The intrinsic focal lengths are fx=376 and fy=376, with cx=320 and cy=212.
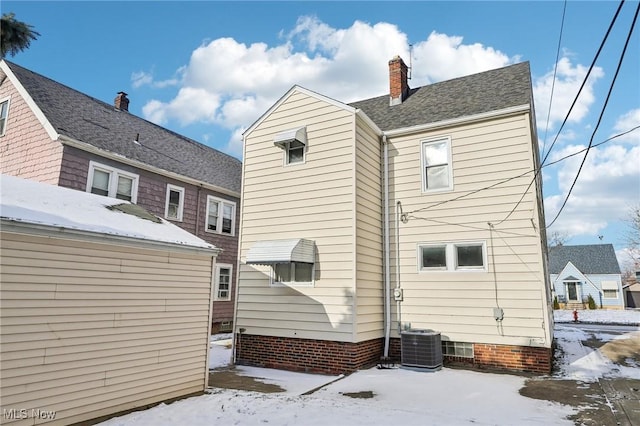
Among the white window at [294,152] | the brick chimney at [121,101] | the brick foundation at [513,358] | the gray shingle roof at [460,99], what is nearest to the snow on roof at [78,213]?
the white window at [294,152]

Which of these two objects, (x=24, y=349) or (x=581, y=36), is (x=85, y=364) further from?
(x=581, y=36)

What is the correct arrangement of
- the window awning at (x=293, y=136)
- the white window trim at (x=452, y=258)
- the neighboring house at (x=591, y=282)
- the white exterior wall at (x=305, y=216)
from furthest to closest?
the neighboring house at (x=591, y=282)
the window awning at (x=293, y=136)
the white window trim at (x=452, y=258)
the white exterior wall at (x=305, y=216)

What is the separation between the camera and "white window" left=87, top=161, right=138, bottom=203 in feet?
40.4

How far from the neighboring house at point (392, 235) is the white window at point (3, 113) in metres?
9.54

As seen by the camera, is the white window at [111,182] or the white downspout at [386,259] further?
the white window at [111,182]

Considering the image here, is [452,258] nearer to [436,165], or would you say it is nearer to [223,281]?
[436,165]

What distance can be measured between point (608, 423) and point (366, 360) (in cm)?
475

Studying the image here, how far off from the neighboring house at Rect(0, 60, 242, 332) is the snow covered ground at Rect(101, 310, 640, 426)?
27.7 feet

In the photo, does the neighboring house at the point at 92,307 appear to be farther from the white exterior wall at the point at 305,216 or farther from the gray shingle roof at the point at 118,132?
the gray shingle roof at the point at 118,132

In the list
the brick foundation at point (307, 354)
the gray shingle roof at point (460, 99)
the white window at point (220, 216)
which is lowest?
the brick foundation at point (307, 354)

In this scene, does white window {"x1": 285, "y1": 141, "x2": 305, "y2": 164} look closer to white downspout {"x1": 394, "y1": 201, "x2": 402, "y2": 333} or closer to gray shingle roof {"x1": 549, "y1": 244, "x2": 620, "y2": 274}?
white downspout {"x1": 394, "y1": 201, "x2": 402, "y2": 333}

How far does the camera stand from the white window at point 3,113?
43.9 ft

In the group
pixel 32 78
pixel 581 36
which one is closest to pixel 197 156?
pixel 32 78

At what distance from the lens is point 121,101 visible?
58.6ft
